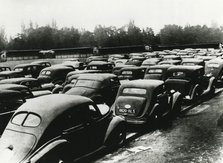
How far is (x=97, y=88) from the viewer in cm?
1202

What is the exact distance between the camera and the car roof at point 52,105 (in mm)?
6504

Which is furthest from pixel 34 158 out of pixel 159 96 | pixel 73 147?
pixel 159 96

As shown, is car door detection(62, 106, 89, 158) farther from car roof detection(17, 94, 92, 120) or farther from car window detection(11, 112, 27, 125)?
car window detection(11, 112, 27, 125)

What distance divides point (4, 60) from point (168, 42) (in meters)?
64.9

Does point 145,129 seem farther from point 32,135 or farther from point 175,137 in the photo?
point 32,135

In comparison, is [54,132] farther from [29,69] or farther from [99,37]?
[99,37]

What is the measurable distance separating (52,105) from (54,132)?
65 centimetres

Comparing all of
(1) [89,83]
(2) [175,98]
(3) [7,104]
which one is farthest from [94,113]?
(1) [89,83]

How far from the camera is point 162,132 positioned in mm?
9445

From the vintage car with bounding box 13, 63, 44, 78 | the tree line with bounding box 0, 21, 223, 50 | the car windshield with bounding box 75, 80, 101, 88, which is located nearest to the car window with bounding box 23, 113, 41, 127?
the car windshield with bounding box 75, 80, 101, 88

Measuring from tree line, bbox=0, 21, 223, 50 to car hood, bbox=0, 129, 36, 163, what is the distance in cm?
4624

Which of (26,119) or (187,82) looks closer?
(26,119)

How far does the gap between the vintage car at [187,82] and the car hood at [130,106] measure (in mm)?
3471

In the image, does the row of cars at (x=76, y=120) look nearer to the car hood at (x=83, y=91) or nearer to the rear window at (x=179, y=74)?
the car hood at (x=83, y=91)
